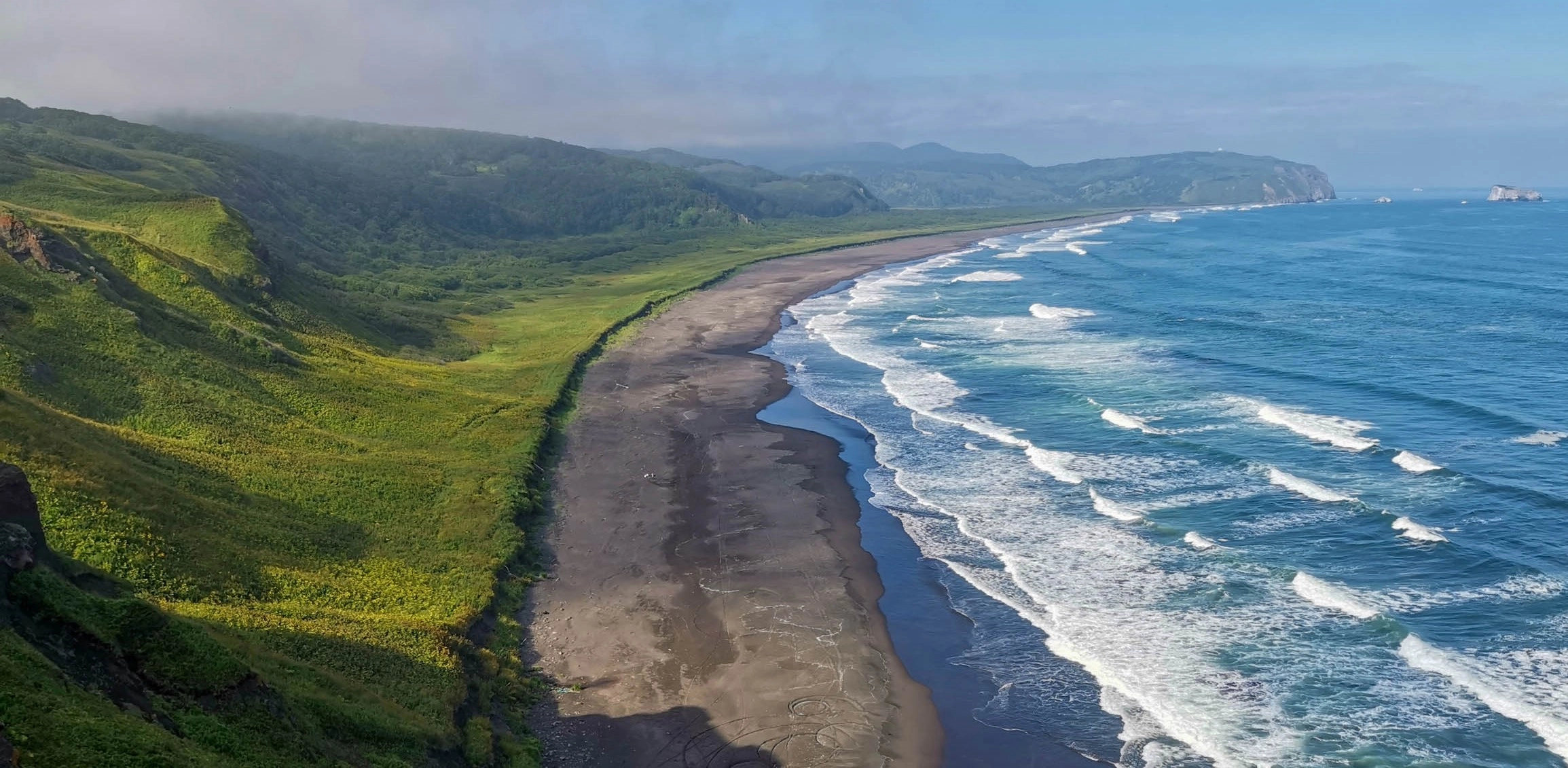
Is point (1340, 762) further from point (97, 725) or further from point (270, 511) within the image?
point (270, 511)

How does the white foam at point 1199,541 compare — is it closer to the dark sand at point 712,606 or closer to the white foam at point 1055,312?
the dark sand at point 712,606

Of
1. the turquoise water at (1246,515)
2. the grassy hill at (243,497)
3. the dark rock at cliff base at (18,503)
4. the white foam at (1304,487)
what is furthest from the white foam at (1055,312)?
the dark rock at cliff base at (18,503)

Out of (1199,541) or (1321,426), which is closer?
(1199,541)

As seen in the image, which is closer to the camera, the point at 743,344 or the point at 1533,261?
the point at 743,344

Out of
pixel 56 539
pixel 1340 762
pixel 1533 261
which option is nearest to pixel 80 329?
pixel 56 539

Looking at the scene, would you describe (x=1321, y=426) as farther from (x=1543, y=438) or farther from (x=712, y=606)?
(x=712, y=606)

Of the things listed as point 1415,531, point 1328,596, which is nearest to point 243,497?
point 1328,596

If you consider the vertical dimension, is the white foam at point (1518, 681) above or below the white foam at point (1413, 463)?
below
